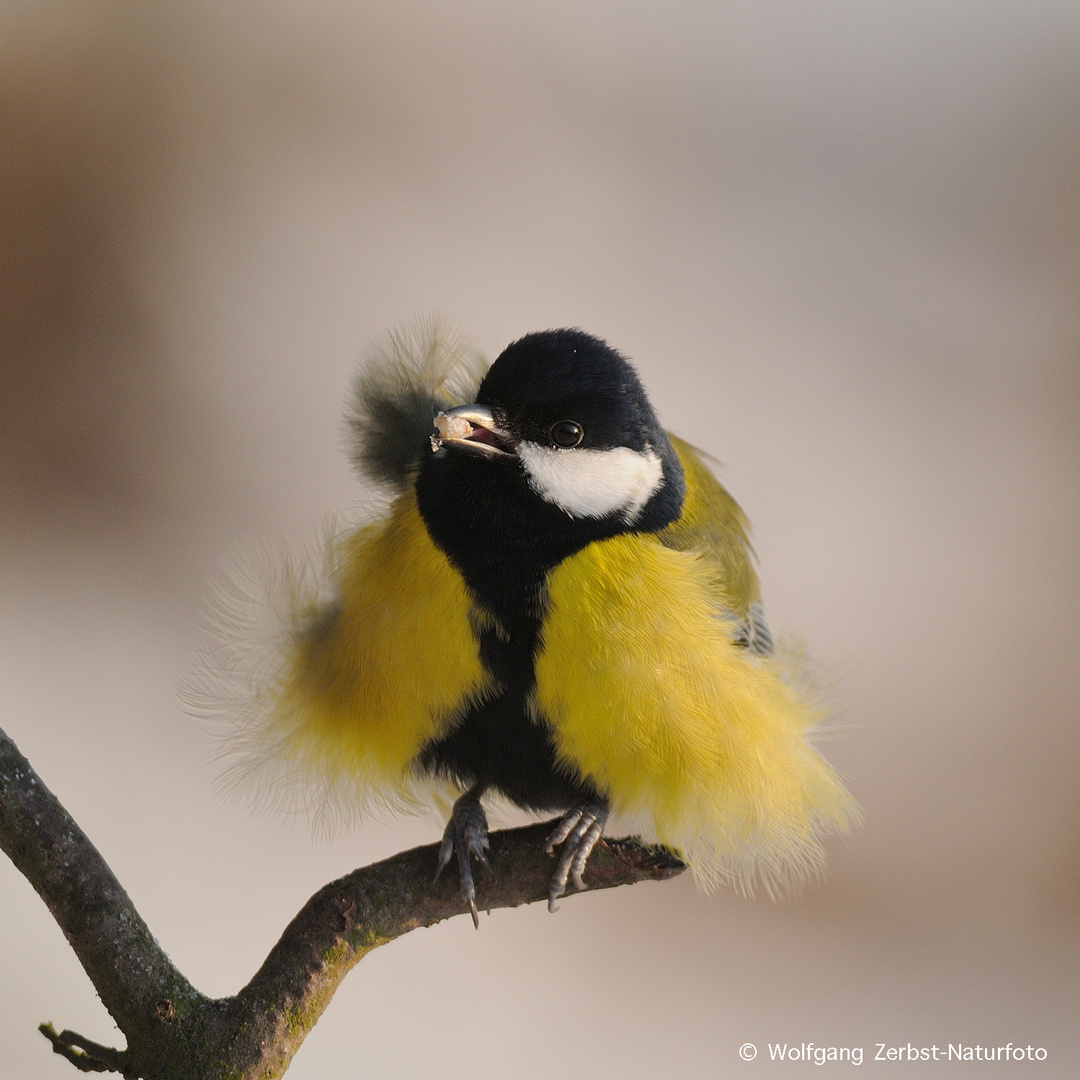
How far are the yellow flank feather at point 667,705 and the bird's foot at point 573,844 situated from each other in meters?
0.03

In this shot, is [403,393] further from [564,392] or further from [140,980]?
A: [140,980]

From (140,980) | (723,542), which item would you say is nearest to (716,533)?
(723,542)

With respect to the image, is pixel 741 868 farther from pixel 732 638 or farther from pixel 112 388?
pixel 112 388

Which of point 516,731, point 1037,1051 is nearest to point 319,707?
point 516,731

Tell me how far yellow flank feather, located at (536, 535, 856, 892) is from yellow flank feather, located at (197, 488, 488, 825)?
77 mm

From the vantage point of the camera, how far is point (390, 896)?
783 mm

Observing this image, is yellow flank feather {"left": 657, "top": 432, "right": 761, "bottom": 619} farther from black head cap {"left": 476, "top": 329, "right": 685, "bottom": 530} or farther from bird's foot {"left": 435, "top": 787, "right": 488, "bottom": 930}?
bird's foot {"left": 435, "top": 787, "right": 488, "bottom": 930}

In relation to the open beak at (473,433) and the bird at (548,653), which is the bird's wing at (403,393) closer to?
the bird at (548,653)

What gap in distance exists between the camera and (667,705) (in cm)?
81

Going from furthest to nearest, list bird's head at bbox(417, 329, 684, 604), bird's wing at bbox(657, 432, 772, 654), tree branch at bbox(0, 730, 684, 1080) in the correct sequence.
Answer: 1. bird's wing at bbox(657, 432, 772, 654)
2. bird's head at bbox(417, 329, 684, 604)
3. tree branch at bbox(0, 730, 684, 1080)

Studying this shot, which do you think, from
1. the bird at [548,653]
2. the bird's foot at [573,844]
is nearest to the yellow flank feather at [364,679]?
the bird at [548,653]

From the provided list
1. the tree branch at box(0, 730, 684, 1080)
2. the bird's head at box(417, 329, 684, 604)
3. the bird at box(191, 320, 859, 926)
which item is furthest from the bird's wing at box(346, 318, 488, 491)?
the tree branch at box(0, 730, 684, 1080)

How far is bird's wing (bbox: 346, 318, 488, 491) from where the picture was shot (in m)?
0.98

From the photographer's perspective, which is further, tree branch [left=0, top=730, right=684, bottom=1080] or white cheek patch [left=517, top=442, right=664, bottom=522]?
white cheek patch [left=517, top=442, right=664, bottom=522]
